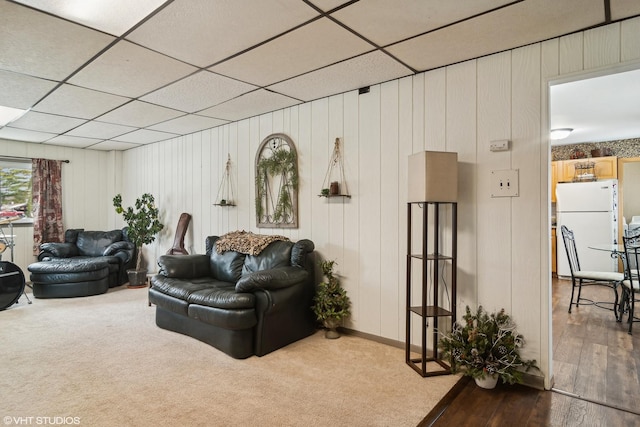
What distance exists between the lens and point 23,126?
15.6 ft

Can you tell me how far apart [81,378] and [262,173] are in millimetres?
2627

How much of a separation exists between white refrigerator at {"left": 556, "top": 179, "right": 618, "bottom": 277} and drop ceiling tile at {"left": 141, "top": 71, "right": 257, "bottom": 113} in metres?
5.53

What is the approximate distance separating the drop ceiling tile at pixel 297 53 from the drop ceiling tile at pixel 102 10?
759 millimetres

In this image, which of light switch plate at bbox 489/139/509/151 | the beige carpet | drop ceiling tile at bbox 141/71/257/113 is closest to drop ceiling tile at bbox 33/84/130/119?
drop ceiling tile at bbox 141/71/257/113

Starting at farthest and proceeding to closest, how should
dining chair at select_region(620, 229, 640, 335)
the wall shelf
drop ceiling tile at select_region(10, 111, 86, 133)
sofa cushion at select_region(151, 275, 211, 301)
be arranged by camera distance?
the wall shelf, drop ceiling tile at select_region(10, 111, 86, 133), dining chair at select_region(620, 229, 640, 335), sofa cushion at select_region(151, 275, 211, 301)

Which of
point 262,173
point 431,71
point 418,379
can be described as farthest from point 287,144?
point 418,379

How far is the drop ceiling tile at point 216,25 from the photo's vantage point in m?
1.99

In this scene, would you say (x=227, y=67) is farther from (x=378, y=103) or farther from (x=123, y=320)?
(x=123, y=320)

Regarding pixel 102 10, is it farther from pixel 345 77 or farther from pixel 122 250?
pixel 122 250

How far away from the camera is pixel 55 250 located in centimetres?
550

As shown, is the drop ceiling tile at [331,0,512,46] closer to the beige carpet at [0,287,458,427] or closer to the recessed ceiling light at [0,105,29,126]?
the beige carpet at [0,287,458,427]

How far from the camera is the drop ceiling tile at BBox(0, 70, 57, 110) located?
3037 millimetres

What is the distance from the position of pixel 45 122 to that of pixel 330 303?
4.40 metres

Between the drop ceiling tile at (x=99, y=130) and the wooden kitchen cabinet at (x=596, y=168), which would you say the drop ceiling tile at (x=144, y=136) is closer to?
the drop ceiling tile at (x=99, y=130)
